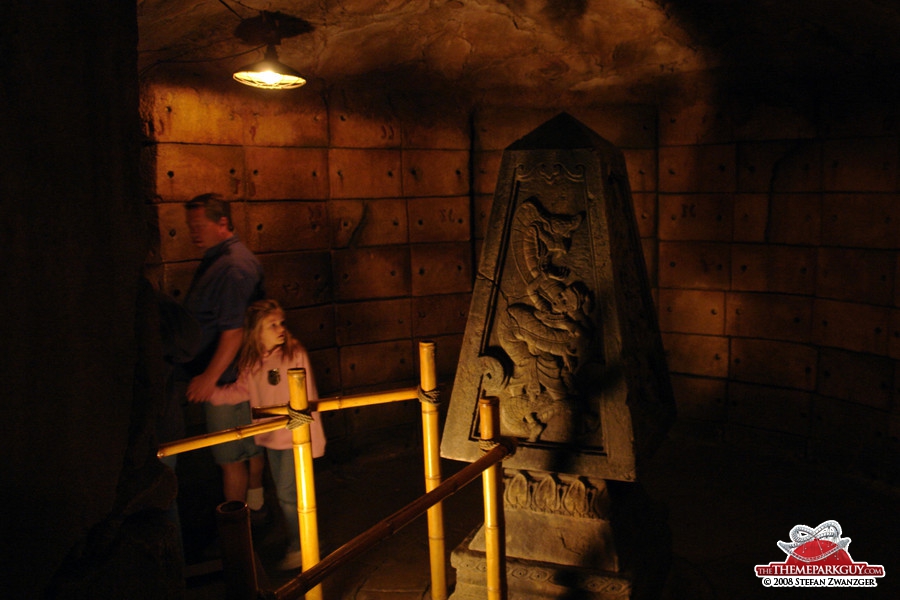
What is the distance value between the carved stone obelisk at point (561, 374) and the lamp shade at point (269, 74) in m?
1.63

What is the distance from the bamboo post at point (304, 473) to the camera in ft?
8.97

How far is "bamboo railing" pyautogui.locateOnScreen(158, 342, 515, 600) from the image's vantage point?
5.79 feet

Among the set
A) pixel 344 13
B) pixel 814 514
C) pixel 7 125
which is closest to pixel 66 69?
pixel 7 125

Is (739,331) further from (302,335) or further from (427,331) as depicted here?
(302,335)

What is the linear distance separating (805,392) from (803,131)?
1.80 meters

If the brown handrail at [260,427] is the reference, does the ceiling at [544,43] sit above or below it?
above

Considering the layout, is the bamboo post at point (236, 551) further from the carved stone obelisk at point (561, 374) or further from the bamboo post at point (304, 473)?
the carved stone obelisk at point (561, 374)

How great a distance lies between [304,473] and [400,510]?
82 cm

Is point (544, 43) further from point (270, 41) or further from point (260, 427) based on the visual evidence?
point (260, 427)

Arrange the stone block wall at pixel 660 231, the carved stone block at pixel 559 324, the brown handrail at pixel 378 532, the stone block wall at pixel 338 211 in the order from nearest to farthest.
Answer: the brown handrail at pixel 378 532 → the carved stone block at pixel 559 324 → the stone block wall at pixel 338 211 → the stone block wall at pixel 660 231

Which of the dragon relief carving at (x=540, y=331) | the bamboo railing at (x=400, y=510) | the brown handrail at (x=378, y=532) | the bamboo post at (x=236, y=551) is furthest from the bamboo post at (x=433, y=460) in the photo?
the bamboo post at (x=236, y=551)

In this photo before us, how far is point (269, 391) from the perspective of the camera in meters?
3.62

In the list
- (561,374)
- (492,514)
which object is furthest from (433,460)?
(561,374)

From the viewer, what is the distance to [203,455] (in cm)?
455
